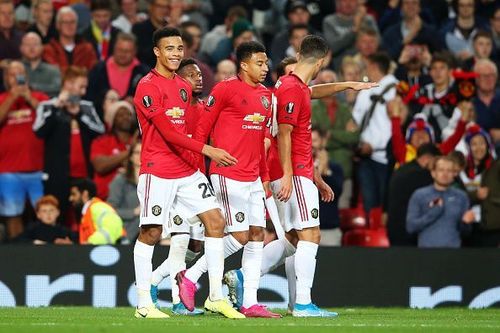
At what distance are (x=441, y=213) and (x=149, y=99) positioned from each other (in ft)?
18.9

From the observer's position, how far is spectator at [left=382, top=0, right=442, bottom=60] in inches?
825

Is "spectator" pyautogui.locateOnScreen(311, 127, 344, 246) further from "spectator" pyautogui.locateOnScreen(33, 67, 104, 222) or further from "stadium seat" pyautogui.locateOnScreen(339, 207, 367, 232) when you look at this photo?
"spectator" pyautogui.locateOnScreen(33, 67, 104, 222)

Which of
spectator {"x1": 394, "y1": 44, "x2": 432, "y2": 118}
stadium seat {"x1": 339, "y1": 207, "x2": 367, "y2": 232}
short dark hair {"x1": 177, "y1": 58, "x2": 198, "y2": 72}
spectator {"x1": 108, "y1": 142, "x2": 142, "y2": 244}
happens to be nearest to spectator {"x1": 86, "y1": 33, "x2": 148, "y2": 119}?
spectator {"x1": 108, "y1": 142, "x2": 142, "y2": 244}

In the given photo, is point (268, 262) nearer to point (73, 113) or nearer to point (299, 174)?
point (299, 174)

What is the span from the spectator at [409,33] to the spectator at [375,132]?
80.4 inches

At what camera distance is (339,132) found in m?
18.6

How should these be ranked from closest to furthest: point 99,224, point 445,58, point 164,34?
point 164,34, point 99,224, point 445,58

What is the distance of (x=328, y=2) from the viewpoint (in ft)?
72.6

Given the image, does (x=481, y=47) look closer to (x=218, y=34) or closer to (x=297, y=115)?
(x=218, y=34)

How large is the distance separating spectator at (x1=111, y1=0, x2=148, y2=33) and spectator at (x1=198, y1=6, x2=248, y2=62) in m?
1.10

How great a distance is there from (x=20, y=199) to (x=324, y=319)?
6503 mm

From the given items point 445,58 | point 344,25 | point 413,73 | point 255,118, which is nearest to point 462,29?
point 344,25

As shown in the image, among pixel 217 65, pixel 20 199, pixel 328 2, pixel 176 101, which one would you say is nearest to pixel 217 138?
pixel 176 101

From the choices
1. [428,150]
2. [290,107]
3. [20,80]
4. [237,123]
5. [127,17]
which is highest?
[127,17]
